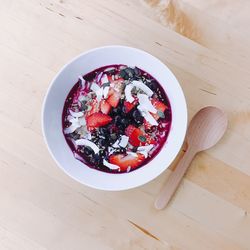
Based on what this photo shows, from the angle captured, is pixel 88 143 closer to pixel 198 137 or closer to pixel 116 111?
pixel 116 111

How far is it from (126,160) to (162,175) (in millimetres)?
102

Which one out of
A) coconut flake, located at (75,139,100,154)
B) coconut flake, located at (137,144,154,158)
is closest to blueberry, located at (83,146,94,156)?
coconut flake, located at (75,139,100,154)

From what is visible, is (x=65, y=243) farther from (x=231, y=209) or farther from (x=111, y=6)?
(x=111, y=6)

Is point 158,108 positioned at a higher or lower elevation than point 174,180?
higher

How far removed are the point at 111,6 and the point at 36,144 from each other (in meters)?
0.39

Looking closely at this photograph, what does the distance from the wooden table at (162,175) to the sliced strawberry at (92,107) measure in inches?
5.4

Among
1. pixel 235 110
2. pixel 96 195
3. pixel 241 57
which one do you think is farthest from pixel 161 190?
pixel 241 57

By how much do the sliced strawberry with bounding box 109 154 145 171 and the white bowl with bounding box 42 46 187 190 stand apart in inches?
0.7

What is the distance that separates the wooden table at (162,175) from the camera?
1.23 metres

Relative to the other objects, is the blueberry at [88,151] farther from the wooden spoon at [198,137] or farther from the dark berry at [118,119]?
the wooden spoon at [198,137]

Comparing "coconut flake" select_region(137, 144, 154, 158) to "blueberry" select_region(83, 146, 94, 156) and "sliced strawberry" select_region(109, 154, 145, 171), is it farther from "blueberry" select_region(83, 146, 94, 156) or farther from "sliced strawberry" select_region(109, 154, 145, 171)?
"blueberry" select_region(83, 146, 94, 156)

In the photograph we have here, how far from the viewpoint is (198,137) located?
122cm

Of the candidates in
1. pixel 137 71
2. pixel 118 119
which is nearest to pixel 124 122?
pixel 118 119

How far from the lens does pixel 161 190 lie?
1.22 m
